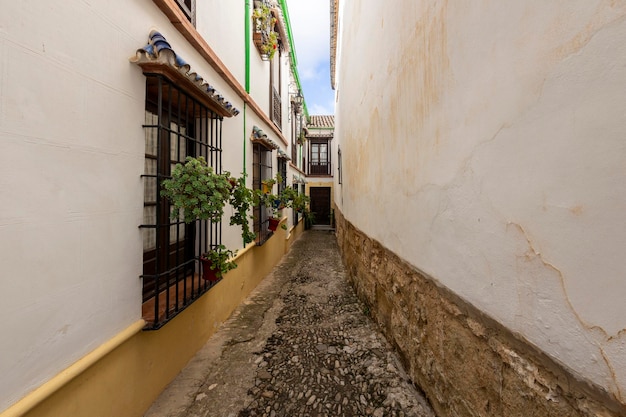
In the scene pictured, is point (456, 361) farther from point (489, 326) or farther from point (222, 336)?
point (222, 336)

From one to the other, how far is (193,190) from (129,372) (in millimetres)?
1359

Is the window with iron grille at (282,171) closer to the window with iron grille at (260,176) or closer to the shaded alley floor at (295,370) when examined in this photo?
the window with iron grille at (260,176)

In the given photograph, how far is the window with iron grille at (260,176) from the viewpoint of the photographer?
5.03 metres

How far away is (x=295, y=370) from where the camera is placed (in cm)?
247

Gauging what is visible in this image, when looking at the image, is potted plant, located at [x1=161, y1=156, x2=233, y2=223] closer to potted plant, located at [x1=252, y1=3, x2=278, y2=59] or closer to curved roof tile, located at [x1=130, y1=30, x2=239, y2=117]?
curved roof tile, located at [x1=130, y1=30, x2=239, y2=117]

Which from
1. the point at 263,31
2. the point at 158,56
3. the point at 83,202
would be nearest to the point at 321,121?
the point at 263,31

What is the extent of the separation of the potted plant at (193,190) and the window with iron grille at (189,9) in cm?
172

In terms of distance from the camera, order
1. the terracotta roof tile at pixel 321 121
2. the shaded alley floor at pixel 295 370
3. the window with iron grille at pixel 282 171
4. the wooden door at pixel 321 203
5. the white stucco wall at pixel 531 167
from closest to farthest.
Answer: the white stucco wall at pixel 531 167, the shaded alley floor at pixel 295 370, the window with iron grille at pixel 282 171, the wooden door at pixel 321 203, the terracotta roof tile at pixel 321 121

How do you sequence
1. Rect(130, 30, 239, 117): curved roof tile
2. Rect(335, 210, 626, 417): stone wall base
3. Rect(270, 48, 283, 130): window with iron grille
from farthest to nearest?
Rect(270, 48, 283, 130): window with iron grille, Rect(130, 30, 239, 117): curved roof tile, Rect(335, 210, 626, 417): stone wall base

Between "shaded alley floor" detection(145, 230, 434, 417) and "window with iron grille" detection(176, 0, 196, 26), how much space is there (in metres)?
3.54

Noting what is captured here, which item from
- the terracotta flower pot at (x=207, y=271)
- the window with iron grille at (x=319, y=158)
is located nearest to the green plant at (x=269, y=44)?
the terracotta flower pot at (x=207, y=271)

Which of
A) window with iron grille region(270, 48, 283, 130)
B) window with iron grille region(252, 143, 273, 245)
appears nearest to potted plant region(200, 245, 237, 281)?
window with iron grille region(252, 143, 273, 245)

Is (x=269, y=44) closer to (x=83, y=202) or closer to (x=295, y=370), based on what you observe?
(x=83, y=202)

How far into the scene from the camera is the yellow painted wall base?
133cm
